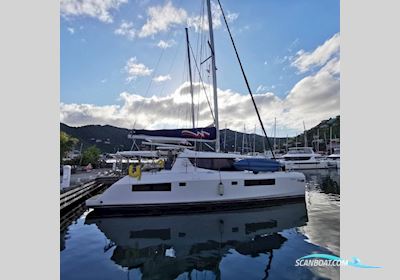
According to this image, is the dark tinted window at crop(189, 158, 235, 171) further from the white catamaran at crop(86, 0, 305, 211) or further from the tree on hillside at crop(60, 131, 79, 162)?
the tree on hillside at crop(60, 131, 79, 162)

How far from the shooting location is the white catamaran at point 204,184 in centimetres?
1035

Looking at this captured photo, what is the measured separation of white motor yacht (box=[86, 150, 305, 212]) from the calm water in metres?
0.74

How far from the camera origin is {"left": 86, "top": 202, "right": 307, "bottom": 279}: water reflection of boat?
18.9ft

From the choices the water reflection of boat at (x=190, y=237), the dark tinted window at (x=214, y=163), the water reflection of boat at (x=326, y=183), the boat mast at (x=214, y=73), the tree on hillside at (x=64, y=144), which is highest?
the boat mast at (x=214, y=73)

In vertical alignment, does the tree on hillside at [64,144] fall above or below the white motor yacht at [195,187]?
above

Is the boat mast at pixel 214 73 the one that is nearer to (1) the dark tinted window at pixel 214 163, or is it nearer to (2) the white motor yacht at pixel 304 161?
(1) the dark tinted window at pixel 214 163

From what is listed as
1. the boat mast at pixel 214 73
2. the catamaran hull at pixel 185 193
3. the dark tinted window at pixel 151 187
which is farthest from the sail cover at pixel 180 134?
the dark tinted window at pixel 151 187

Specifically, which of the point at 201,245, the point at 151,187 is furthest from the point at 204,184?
the point at 201,245

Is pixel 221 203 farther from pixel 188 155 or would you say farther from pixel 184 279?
pixel 184 279

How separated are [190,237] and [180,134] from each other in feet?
17.6

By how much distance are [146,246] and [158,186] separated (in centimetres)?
373

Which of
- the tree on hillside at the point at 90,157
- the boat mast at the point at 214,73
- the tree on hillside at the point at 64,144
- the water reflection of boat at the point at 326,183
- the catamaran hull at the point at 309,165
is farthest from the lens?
the tree on hillside at the point at 90,157

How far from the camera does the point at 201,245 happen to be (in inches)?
271

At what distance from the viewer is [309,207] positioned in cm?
1162
